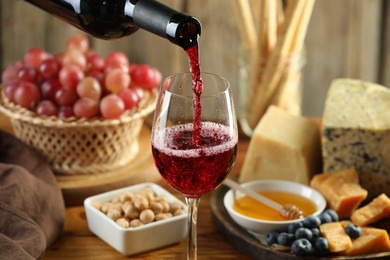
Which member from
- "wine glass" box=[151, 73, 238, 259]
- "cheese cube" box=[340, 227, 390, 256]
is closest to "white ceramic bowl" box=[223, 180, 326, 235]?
"cheese cube" box=[340, 227, 390, 256]

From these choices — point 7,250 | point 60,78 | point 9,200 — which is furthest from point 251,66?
point 7,250

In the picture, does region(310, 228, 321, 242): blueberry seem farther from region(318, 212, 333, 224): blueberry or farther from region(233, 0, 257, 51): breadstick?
region(233, 0, 257, 51): breadstick

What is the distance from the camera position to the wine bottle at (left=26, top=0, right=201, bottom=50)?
112 centimetres

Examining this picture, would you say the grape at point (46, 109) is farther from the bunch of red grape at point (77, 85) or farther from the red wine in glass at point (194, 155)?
the red wine in glass at point (194, 155)

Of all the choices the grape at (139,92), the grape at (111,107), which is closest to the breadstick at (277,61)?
the grape at (139,92)

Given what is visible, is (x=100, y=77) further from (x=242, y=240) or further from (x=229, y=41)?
(x=229, y=41)

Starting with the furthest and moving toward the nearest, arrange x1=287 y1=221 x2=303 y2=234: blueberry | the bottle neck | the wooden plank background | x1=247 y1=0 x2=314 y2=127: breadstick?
the wooden plank background, x1=247 y1=0 x2=314 y2=127: breadstick, x1=287 y1=221 x2=303 y2=234: blueberry, the bottle neck

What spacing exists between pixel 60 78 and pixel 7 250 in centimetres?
54

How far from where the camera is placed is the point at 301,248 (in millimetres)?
1396

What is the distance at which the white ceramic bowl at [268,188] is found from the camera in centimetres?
147

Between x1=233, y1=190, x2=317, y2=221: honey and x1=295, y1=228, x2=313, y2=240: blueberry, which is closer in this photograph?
x1=295, y1=228, x2=313, y2=240: blueberry

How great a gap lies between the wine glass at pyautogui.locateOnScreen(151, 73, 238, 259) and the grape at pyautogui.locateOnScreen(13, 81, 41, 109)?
54 cm

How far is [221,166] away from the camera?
4.14 ft

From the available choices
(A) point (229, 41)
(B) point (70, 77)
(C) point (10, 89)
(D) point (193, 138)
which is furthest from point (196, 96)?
(A) point (229, 41)
